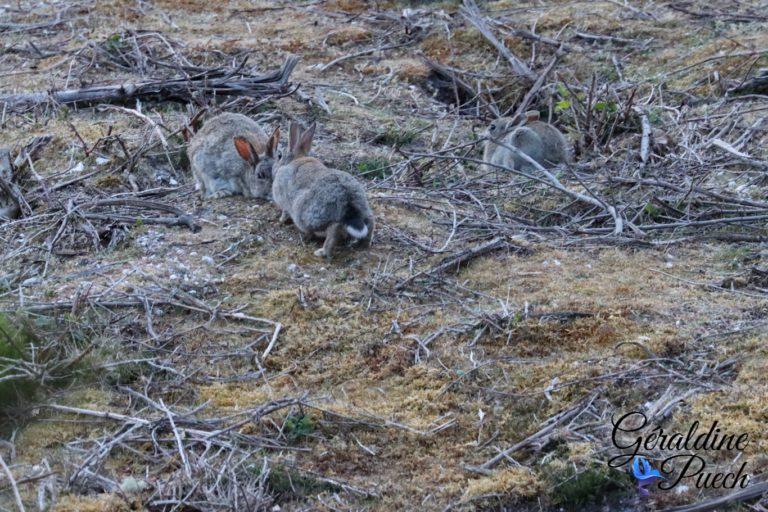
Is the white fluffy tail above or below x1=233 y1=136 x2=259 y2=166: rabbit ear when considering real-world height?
above

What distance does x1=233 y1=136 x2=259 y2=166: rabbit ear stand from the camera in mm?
8156

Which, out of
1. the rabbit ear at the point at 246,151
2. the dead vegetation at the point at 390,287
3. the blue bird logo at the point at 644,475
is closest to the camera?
the blue bird logo at the point at 644,475

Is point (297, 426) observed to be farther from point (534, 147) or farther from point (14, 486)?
point (534, 147)

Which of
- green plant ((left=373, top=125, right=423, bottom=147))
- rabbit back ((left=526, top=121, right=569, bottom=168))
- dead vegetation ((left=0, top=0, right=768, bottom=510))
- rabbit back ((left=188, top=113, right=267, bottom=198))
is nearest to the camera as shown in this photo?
dead vegetation ((left=0, top=0, right=768, bottom=510))

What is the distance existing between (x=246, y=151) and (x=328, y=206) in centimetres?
152

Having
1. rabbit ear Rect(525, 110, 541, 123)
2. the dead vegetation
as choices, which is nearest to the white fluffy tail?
the dead vegetation

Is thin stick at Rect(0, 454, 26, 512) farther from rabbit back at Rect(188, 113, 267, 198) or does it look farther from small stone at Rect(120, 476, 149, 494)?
rabbit back at Rect(188, 113, 267, 198)

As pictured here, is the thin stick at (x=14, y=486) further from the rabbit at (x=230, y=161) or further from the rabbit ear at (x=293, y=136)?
the rabbit at (x=230, y=161)

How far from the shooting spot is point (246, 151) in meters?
8.16

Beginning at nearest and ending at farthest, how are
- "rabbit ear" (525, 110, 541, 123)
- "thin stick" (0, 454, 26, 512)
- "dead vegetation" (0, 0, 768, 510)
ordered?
"thin stick" (0, 454, 26, 512) → "dead vegetation" (0, 0, 768, 510) → "rabbit ear" (525, 110, 541, 123)

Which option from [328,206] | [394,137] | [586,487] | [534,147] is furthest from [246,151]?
[586,487]

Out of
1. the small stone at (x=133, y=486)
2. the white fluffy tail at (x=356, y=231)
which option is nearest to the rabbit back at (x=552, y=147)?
the white fluffy tail at (x=356, y=231)

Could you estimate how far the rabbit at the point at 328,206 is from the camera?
689 centimetres

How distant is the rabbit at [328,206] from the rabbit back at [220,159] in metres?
1.10
